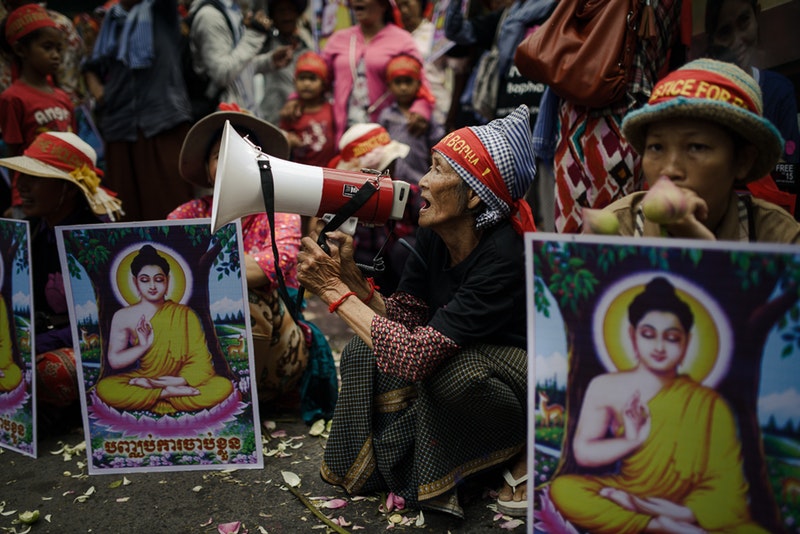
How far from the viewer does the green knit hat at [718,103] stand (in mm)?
1900

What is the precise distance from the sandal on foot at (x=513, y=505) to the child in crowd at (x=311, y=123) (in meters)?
3.33

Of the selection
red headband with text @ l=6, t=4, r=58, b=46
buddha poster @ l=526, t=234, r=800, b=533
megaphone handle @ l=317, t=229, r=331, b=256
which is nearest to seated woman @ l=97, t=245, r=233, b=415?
megaphone handle @ l=317, t=229, r=331, b=256

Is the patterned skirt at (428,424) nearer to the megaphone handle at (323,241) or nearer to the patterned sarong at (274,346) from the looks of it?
the megaphone handle at (323,241)

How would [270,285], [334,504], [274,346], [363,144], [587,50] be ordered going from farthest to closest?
[363,144], [274,346], [270,285], [587,50], [334,504]

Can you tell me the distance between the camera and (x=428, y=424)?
2.57 metres

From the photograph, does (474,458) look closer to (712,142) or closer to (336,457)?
(336,457)

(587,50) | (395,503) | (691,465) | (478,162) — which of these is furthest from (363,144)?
(691,465)

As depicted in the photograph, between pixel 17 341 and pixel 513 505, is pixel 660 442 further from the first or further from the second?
pixel 17 341

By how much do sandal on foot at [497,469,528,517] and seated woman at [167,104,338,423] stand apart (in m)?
1.17

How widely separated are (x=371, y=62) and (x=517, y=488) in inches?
144

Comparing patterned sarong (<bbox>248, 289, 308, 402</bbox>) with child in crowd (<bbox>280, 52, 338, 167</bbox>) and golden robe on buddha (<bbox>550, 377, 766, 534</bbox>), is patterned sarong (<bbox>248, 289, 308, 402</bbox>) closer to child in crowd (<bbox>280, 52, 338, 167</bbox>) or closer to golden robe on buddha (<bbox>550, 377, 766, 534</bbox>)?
golden robe on buddha (<bbox>550, 377, 766, 534</bbox>)

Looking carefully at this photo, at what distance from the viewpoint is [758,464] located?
1.76 m

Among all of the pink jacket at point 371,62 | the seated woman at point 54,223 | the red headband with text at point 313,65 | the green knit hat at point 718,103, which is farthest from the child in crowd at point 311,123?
the green knit hat at point 718,103

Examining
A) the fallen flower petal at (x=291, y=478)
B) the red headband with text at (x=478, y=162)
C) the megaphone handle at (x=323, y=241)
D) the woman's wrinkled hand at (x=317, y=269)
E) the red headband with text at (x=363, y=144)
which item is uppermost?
the red headband with text at (x=363, y=144)
